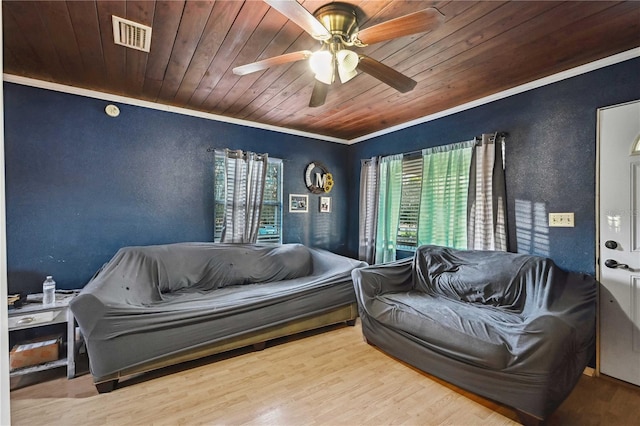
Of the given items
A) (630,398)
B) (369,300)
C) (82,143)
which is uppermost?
(82,143)

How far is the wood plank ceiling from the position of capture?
1.78m

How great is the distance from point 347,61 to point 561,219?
219 cm

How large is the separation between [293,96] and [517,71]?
1.96 metres

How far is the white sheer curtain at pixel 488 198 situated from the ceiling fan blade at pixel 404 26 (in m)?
1.76

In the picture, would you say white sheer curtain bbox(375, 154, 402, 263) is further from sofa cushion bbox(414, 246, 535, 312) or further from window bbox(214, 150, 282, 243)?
window bbox(214, 150, 282, 243)

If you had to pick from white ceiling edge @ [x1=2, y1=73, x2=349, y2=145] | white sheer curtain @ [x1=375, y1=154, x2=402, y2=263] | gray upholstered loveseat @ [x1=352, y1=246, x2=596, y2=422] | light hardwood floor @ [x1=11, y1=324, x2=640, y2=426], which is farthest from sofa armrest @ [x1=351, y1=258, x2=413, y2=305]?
white ceiling edge @ [x1=2, y1=73, x2=349, y2=145]

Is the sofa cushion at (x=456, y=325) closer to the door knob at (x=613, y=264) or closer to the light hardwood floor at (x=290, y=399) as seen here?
the light hardwood floor at (x=290, y=399)

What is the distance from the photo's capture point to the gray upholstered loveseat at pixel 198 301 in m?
2.06

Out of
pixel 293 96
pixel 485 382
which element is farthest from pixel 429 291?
pixel 293 96

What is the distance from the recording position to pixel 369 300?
8.96ft

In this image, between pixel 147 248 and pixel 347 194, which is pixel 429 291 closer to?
pixel 347 194

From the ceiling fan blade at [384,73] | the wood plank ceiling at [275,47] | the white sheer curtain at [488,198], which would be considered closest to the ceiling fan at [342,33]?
the ceiling fan blade at [384,73]

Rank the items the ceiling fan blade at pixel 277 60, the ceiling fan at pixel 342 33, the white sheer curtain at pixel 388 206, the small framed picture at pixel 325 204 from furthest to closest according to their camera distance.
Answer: the small framed picture at pixel 325 204 < the white sheer curtain at pixel 388 206 < the ceiling fan blade at pixel 277 60 < the ceiling fan at pixel 342 33

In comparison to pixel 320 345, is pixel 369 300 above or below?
above
